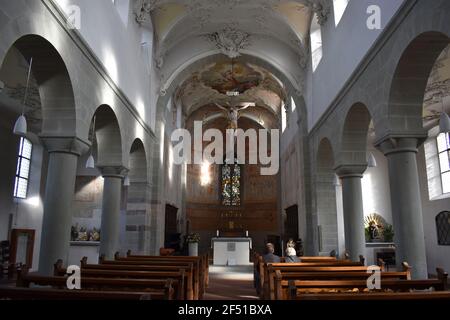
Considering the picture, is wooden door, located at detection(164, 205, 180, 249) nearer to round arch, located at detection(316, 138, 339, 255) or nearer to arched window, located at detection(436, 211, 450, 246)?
round arch, located at detection(316, 138, 339, 255)

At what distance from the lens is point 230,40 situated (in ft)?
54.0

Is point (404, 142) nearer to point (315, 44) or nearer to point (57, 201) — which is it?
point (57, 201)

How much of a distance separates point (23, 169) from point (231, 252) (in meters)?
9.79

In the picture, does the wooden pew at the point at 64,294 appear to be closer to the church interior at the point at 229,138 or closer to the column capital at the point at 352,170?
the church interior at the point at 229,138

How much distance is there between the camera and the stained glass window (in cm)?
2766

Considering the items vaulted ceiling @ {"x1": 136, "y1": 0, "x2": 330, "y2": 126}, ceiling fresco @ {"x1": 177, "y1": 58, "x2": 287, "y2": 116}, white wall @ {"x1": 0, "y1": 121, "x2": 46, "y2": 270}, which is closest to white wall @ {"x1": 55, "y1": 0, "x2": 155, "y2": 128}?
vaulted ceiling @ {"x1": 136, "y1": 0, "x2": 330, "y2": 126}

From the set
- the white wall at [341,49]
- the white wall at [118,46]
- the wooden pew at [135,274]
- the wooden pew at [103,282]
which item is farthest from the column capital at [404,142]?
the white wall at [118,46]

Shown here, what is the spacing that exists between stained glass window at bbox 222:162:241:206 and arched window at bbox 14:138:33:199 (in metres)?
14.6

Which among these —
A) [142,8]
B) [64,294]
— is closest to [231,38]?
[142,8]

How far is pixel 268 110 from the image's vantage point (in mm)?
25391

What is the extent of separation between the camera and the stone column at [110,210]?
1095 centimetres
